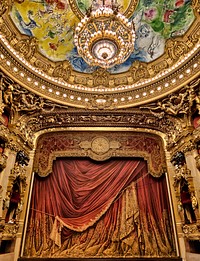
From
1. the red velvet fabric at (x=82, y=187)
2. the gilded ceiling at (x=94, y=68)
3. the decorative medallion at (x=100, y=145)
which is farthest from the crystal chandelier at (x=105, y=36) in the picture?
the red velvet fabric at (x=82, y=187)

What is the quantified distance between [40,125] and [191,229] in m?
7.18

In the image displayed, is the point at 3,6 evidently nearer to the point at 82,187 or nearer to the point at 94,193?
the point at 82,187

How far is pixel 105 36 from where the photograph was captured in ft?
18.1

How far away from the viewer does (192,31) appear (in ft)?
23.4

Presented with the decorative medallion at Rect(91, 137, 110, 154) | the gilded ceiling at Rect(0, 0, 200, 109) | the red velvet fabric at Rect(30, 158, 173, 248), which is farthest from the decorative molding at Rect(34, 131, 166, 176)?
the gilded ceiling at Rect(0, 0, 200, 109)

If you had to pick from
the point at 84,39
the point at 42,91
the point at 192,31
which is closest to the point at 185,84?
the point at 192,31

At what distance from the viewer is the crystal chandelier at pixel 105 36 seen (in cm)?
541

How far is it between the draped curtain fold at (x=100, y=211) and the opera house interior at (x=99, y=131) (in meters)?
0.04

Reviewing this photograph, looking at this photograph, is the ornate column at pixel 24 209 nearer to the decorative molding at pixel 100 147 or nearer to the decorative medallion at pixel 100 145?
the decorative molding at pixel 100 147

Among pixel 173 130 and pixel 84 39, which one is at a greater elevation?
pixel 84 39

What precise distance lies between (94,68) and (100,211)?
621cm

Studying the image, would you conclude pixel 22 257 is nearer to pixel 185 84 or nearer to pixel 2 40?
pixel 2 40

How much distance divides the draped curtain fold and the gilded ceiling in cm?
299

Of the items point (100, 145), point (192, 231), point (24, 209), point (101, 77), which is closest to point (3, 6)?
point (101, 77)
